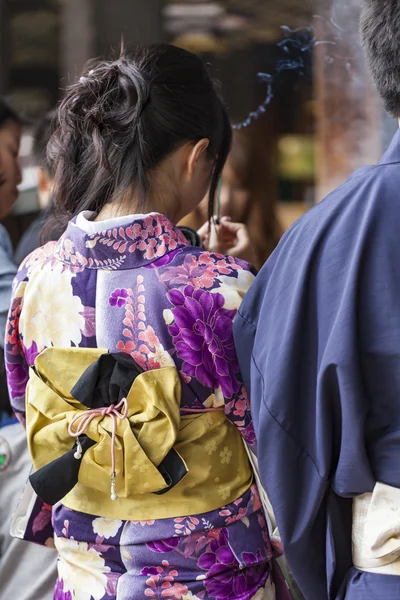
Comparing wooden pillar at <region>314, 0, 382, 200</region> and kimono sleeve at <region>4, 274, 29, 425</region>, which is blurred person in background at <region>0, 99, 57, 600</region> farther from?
wooden pillar at <region>314, 0, 382, 200</region>

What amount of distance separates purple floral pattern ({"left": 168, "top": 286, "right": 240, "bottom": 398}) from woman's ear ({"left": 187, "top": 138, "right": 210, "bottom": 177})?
1.24ft

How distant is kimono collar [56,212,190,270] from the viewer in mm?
1864

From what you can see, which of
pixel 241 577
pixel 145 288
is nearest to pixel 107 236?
pixel 145 288

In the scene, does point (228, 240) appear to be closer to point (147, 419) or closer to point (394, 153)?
point (147, 419)

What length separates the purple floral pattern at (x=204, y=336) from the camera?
180 cm

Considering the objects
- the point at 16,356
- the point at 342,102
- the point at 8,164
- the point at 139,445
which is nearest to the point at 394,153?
the point at 139,445

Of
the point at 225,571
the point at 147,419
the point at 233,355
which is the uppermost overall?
the point at 233,355

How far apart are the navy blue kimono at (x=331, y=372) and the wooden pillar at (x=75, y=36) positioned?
211cm

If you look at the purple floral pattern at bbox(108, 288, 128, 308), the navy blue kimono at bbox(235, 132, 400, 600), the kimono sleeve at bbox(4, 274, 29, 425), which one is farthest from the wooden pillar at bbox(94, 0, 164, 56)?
the navy blue kimono at bbox(235, 132, 400, 600)

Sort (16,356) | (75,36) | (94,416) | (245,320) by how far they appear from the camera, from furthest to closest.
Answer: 1. (75,36)
2. (16,356)
3. (94,416)
4. (245,320)

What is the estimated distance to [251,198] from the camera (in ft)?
9.83

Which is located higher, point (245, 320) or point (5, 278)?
point (245, 320)

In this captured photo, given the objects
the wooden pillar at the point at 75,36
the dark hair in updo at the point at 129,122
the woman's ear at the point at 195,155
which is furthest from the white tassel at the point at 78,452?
the wooden pillar at the point at 75,36

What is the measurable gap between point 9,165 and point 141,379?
1768 mm
